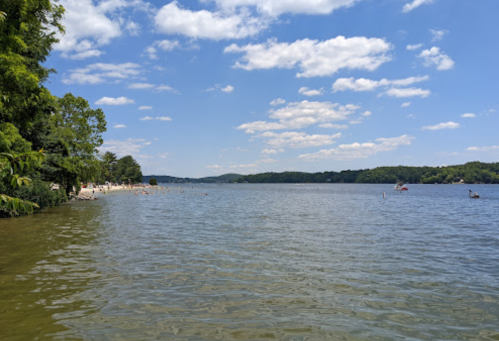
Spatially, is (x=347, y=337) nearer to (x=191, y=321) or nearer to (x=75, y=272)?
(x=191, y=321)

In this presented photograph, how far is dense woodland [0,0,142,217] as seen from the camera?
6048 mm

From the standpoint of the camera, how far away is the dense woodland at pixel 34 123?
605 centimetres

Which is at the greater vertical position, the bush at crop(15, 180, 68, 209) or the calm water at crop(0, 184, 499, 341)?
the bush at crop(15, 180, 68, 209)

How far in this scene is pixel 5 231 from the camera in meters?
22.6

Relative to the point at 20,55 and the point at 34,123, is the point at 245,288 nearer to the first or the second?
the point at 20,55

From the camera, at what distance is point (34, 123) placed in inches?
1246

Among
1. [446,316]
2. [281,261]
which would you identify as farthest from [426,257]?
[446,316]

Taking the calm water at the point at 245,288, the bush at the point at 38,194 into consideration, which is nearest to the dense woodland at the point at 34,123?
the bush at the point at 38,194

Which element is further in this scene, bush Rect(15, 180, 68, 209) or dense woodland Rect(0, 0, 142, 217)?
bush Rect(15, 180, 68, 209)

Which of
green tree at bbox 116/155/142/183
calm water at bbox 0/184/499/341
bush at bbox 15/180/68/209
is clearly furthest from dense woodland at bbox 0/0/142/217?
green tree at bbox 116/155/142/183

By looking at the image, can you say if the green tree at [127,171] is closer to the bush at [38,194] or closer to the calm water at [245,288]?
the bush at [38,194]

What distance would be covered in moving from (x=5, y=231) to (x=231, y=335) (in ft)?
71.4

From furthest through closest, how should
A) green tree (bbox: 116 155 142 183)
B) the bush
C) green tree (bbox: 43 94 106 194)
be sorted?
green tree (bbox: 116 155 142 183) < green tree (bbox: 43 94 106 194) < the bush

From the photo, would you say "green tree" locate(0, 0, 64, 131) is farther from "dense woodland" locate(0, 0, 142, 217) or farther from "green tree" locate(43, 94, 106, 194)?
"green tree" locate(43, 94, 106, 194)
